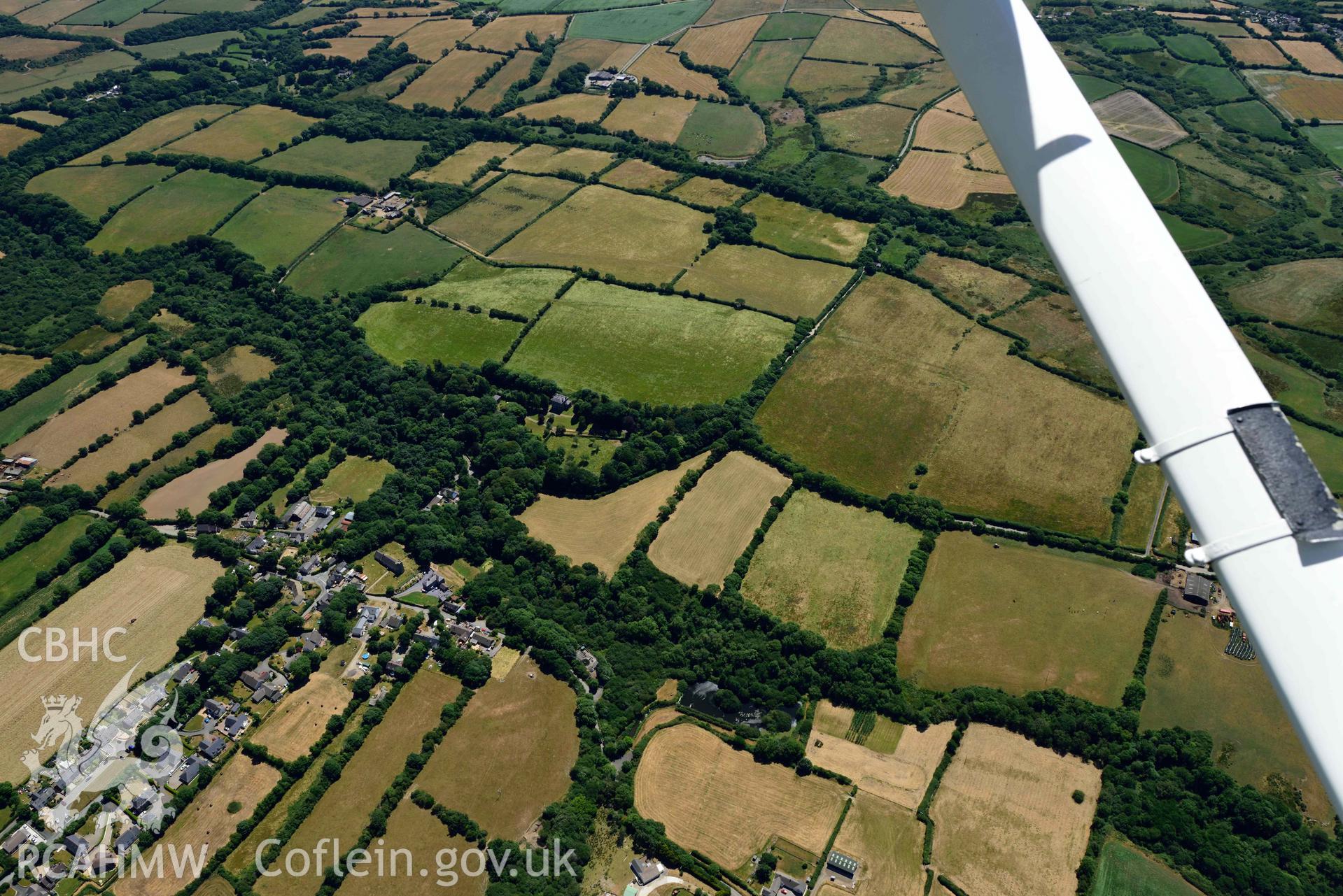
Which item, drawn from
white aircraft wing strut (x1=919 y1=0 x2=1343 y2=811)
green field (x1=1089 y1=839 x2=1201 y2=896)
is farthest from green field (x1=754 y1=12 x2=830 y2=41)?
white aircraft wing strut (x1=919 y1=0 x2=1343 y2=811)

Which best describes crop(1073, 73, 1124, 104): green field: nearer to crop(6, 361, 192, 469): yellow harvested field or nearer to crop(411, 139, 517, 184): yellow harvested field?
crop(411, 139, 517, 184): yellow harvested field

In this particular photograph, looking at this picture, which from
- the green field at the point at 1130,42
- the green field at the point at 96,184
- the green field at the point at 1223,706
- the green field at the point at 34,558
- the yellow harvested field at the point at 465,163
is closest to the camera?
the green field at the point at 1223,706

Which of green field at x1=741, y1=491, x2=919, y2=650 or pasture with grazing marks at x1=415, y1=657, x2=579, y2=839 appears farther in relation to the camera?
green field at x1=741, y1=491, x2=919, y2=650

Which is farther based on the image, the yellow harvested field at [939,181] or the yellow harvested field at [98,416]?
the yellow harvested field at [939,181]

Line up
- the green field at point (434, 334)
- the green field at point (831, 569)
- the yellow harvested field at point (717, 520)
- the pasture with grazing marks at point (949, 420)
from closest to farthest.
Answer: the green field at point (831, 569) → the yellow harvested field at point (717, 520) → the pasture with grazing marks at point (949, 420) → the green field at point (434, 334)

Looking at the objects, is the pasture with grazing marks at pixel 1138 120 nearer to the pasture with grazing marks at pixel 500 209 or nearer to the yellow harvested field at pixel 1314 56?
the yellow harvested field at pixel 1314 56

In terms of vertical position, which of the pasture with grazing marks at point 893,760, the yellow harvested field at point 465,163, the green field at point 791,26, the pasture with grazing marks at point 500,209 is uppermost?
the green field at point 791,26

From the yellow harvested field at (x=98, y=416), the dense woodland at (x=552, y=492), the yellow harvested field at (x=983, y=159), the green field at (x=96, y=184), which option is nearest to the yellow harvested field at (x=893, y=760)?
the dense woodland at (x=552, y=492)

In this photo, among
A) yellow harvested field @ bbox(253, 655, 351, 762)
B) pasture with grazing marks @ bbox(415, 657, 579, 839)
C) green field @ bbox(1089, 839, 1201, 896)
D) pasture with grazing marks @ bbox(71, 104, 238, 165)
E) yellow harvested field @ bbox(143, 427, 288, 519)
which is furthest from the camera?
pasture with grazing marks @ bbox(71, 104, 238, 165)
